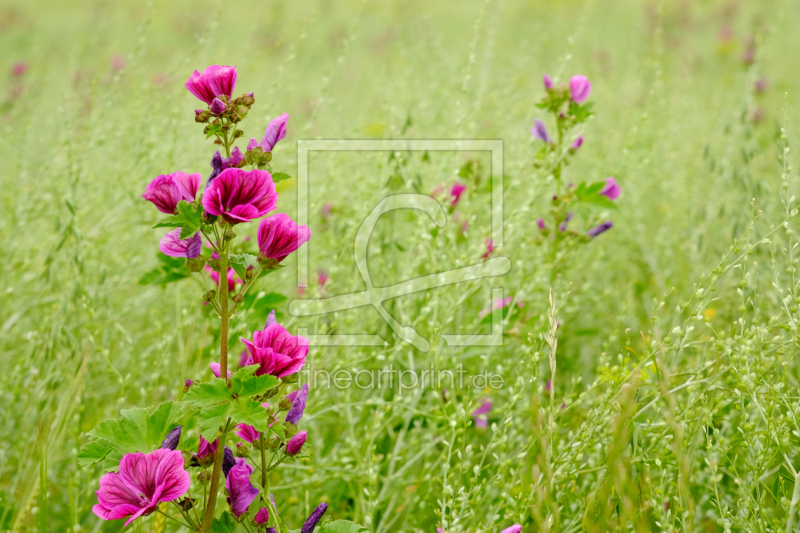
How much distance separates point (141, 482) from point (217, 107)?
1.78 ft

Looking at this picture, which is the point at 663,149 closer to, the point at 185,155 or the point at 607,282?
the point at 607,282

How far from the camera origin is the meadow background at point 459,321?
1029 mm

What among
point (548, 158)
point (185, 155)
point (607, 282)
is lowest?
point (607, 282)

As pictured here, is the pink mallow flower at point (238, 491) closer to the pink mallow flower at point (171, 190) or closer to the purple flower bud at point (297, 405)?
the purple flower bud at point (297, 405)

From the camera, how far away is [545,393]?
1667mm

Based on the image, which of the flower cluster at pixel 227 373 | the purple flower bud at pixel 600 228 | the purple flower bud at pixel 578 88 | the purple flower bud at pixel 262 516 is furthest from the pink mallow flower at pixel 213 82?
the purple flower bud at pixel 600 228

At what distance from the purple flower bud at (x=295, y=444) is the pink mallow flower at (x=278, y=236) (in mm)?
272

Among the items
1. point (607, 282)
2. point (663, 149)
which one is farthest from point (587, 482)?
point (663, 149)

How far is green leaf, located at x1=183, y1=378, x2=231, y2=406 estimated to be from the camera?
762mm

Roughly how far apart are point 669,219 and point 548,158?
116 centimetres

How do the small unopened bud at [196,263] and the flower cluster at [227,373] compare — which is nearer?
the flower cluster at [227,373]

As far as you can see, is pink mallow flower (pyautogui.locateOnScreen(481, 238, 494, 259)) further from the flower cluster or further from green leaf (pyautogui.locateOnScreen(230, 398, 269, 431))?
green leaf (pyautogui.locateOnScreen(230, 398, 269, 431))

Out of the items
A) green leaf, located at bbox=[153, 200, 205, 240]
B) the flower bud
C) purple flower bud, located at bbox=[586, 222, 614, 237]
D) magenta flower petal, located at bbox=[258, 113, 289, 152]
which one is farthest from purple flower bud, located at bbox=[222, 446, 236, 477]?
purple flower bud, located at bbox=[586, 222, 614, 237]

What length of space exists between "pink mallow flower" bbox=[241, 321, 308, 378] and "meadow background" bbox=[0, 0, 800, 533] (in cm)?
33
